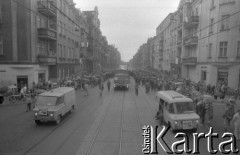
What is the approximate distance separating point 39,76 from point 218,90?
923 inches

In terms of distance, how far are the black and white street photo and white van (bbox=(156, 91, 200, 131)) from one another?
0.18ft

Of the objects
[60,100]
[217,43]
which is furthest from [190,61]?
[60,100]

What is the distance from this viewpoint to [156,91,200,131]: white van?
36.4ft

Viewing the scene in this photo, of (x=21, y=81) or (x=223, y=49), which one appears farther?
(x=223, y=49)

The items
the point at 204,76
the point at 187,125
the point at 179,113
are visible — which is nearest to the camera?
the point at 187,125

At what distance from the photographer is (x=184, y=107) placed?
471 inches

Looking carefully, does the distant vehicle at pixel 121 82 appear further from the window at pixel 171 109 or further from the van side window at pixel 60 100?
the window at pixel 171 109

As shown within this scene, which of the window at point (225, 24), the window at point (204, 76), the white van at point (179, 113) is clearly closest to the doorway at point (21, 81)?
the white van at point (179, 113)

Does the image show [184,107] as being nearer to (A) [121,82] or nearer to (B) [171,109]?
(B) [171,109]

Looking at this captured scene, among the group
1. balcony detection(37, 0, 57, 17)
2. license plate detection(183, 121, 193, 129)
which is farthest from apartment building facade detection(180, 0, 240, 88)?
balcony detection(37, 0, 57, 17)

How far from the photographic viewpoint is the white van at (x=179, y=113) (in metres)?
11.1

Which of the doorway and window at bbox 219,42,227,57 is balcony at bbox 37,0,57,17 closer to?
the doorway

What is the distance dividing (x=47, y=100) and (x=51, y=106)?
0.64 m

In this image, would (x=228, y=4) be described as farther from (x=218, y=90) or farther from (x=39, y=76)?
(x=39, y=76)
